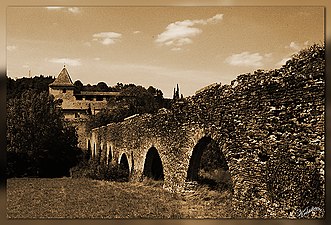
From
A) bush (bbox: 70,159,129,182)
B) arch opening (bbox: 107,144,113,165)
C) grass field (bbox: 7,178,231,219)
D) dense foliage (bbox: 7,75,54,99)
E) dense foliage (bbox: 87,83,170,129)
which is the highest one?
dense foliage (bbox: 7,75,54,99)

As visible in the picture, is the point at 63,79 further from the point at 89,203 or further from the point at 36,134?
the point at 89,203

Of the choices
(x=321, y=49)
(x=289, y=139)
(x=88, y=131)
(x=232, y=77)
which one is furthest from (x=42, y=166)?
(x=321, y=49)

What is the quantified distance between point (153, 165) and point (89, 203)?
1.26m

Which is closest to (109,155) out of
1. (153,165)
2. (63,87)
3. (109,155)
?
(109,155)

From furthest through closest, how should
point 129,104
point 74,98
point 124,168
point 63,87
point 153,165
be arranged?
1. point 153,165
2. point 124,168
3. point 129,104
4. point 74,98
5. point 63,87

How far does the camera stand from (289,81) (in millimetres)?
3734

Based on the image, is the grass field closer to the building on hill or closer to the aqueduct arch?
the aqueduct arch

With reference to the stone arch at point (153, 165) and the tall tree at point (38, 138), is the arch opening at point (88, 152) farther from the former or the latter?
the stone arch at point (153, 165)

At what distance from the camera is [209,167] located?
15.7 ft

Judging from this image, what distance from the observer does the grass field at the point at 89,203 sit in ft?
14.3

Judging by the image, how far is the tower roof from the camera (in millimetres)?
4406

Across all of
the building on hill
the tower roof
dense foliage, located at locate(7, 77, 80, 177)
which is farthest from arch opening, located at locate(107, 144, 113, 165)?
the tower roof

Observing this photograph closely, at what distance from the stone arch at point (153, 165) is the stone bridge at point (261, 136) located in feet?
0.28

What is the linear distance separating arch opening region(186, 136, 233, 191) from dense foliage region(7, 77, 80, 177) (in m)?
1.26
